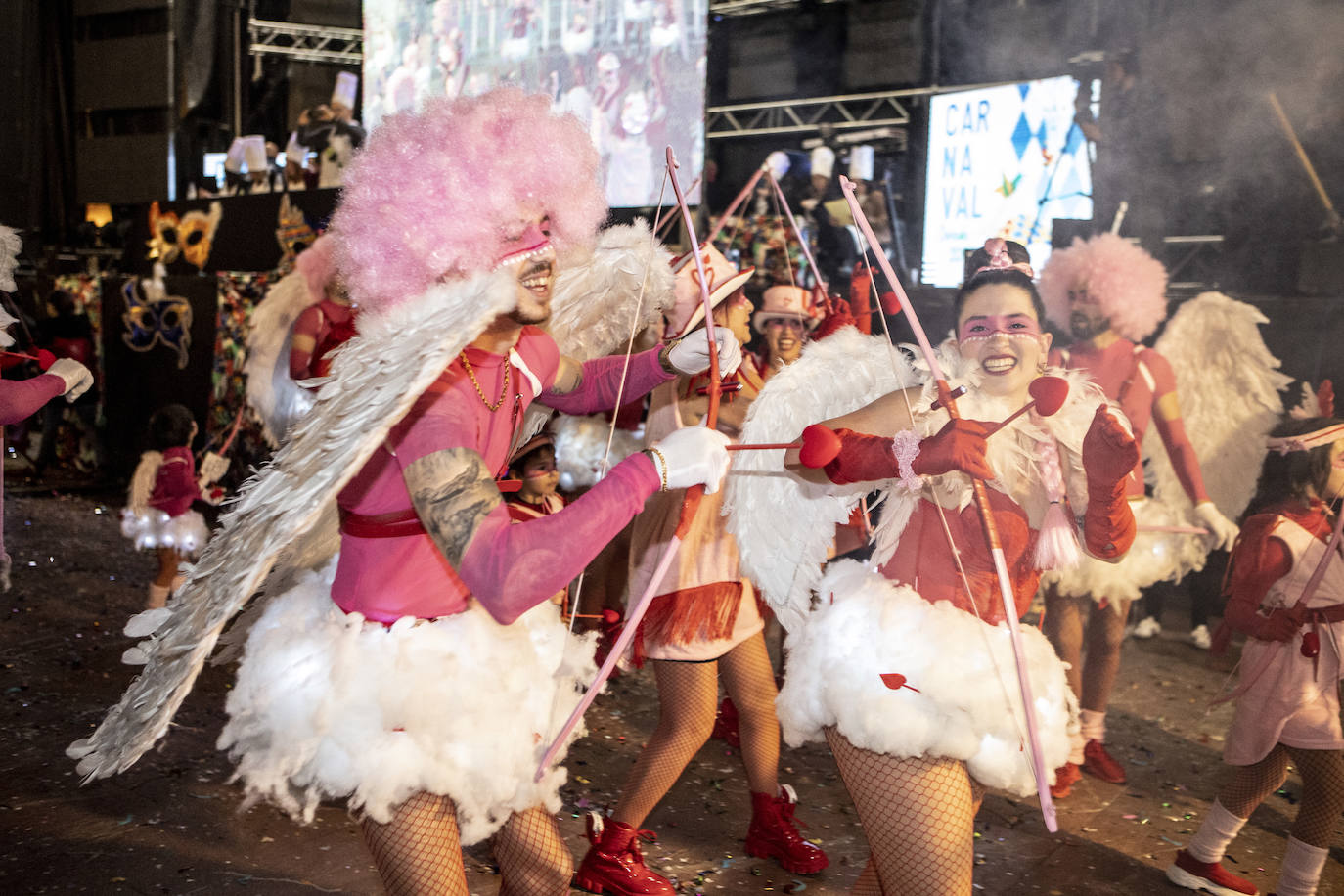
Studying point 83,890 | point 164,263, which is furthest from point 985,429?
point 164,263

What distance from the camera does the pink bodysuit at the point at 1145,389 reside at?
3939mm

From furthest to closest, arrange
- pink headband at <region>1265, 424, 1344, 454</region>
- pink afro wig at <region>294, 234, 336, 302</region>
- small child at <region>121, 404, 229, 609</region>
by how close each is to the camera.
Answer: pink afro wig at <region>294, 234, 336, 302</region> → small child at <region>121, 404, 229, 609</region> → pink headband at <region>1265, 424, 1344, 454</region>

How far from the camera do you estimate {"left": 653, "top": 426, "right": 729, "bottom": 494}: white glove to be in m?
1.78

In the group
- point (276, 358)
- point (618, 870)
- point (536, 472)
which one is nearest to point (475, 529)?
point (618, 870)

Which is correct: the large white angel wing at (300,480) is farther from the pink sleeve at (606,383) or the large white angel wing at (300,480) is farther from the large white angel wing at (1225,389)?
the large white angel wing at (1225,389)

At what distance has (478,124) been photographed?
1.86 meters

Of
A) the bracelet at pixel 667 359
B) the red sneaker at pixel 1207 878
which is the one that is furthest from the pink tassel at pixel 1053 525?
the red sneaker at pixel 1207 878

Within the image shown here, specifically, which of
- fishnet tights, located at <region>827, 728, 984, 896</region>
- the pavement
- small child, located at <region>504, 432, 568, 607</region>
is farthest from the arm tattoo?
small child, located at <region>504, 432, 568, 607</region>

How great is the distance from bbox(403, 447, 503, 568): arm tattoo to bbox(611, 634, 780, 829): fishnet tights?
1474 mm

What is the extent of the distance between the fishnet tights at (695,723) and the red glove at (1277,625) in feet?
4.64

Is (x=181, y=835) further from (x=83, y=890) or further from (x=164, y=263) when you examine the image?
(x=164, y=263)

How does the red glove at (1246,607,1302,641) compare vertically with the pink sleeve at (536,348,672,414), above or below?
below

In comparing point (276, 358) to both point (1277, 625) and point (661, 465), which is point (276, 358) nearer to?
point (661, 465)

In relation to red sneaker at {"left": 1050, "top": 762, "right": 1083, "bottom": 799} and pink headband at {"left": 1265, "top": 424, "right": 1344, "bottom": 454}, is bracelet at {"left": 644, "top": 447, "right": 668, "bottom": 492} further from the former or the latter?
red sneaker at {"left": 1050, "top": 762, "right": 1083, "bottom": 799}
